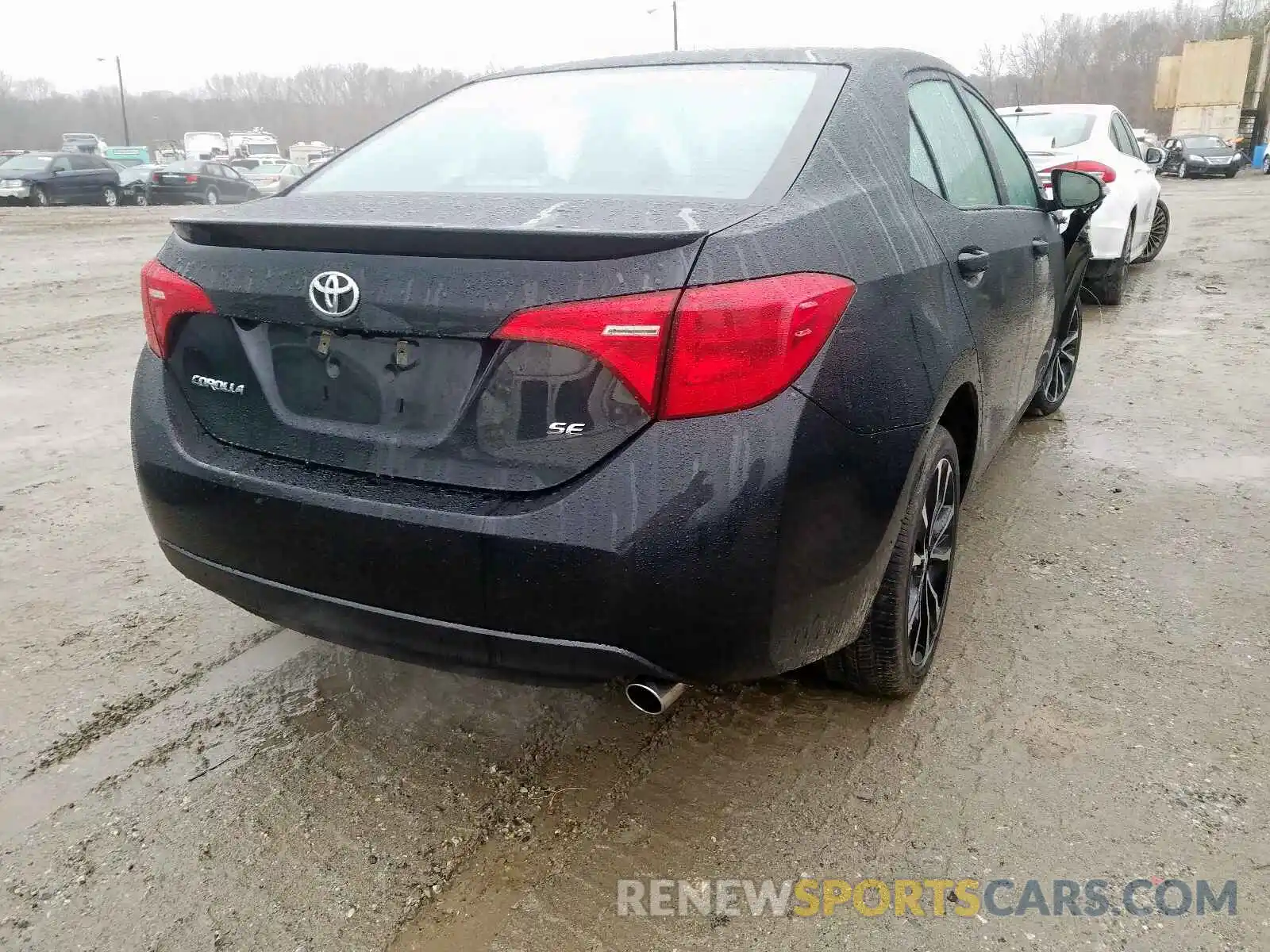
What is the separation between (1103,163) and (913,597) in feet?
A: 21.9

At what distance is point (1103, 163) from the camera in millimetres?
7777

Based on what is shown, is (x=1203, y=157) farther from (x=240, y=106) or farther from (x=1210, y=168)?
(x=240, y=106)

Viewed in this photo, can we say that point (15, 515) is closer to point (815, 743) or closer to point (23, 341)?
point (815, 743)

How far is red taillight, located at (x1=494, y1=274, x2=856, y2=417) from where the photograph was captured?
1.69 m

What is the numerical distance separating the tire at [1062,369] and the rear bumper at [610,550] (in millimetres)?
3101

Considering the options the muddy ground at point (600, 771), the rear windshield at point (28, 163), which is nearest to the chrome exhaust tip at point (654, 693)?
the muddy ground at point (600, 771)

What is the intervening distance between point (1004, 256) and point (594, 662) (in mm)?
1903

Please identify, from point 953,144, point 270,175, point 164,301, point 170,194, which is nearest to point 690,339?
point 164,301

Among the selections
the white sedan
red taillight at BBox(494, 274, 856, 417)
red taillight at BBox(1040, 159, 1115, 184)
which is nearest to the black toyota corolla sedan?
red taillight at BBox(494, 274, 856, 417)

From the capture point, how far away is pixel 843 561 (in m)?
1.96

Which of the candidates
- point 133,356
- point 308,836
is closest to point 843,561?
point 308,836

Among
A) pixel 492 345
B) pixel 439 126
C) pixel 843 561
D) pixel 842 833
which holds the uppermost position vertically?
pixel 439 126

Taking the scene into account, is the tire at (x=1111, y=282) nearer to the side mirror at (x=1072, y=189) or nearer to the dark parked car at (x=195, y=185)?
the side mirror at (x=1072, y=189)

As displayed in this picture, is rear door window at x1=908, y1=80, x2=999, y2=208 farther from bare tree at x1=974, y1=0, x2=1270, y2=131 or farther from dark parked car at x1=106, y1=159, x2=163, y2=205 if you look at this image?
bare tree at x1=974, y1=0, x2=1270, y2=131
